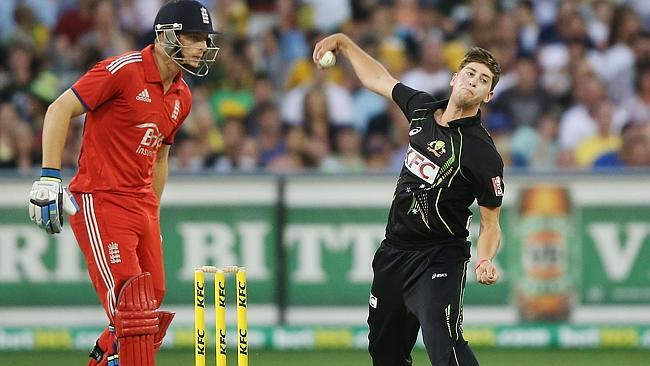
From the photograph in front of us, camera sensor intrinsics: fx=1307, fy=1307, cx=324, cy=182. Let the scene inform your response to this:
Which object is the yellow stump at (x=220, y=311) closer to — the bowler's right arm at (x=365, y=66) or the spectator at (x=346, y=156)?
the bowler's right arm at (x=365, y=66)

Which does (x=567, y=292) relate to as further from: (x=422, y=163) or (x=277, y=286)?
(x=422, y=163)

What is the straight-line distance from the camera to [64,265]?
10430 mm

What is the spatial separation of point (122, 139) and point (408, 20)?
7.21 m

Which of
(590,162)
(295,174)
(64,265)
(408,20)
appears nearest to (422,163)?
(295,174)

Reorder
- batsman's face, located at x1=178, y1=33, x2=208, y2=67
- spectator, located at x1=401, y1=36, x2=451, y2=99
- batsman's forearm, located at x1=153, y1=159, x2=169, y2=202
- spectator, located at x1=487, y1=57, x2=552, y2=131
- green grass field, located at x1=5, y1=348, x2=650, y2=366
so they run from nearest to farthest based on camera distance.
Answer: batsman's face, located at x1=178, y1=33, x2=208, y2=67, batsman's forearm, located at x1=153, y1=159, x2=169, y2=202, green grass field, located at x1=5, y1=348, x2=650, y2=366, spectator, located at x1=487, y1=57, x2=552, y2=131, spectator, located at x1=401, y1=36, x2=451, y2=99

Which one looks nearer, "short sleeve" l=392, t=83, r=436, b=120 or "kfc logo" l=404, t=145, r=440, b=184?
"kfc logo" l=404, t=145, r=440, b=184

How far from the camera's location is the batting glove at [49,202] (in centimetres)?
651

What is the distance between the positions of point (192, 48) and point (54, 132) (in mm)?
897

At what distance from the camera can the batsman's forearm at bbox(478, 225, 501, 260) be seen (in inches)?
259

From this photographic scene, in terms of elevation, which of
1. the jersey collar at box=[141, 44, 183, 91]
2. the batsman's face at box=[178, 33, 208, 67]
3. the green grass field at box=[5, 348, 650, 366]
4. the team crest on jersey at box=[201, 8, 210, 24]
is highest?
the team crest on jersey at box=[201, 8, 210, 24]

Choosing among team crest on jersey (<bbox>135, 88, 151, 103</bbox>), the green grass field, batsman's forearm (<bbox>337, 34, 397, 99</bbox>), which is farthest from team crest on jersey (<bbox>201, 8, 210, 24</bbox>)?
the green grass field

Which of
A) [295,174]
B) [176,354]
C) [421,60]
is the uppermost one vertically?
[421,60]

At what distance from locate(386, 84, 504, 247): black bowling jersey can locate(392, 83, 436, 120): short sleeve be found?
2.7 inches

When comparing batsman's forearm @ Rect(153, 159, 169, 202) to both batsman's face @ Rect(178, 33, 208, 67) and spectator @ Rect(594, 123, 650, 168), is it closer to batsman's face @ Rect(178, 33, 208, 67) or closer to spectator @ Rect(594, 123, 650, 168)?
batsman's face @ Rect(178, 33, 208, 67)
